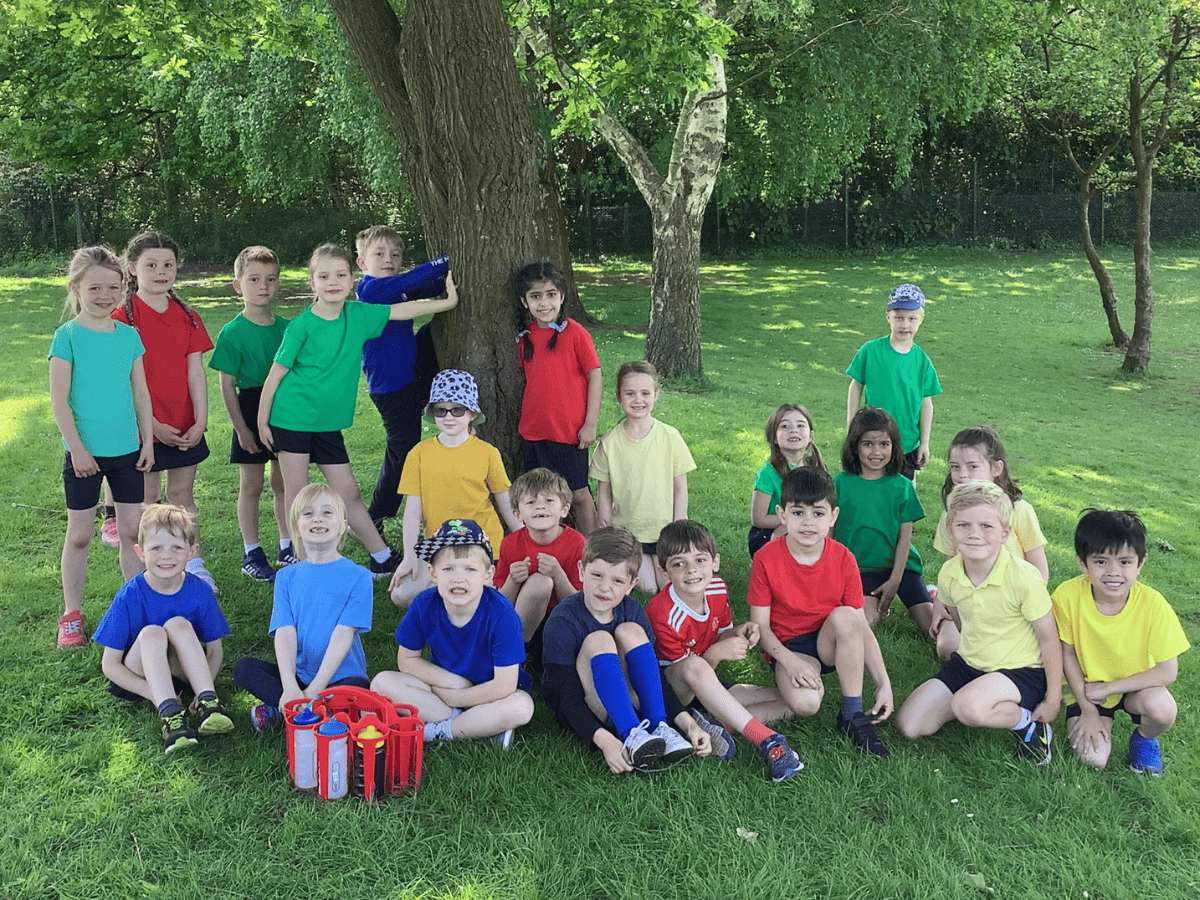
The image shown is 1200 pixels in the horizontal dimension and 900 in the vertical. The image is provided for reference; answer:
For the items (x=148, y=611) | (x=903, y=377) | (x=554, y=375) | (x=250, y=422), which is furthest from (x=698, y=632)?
(x=250, y=422)

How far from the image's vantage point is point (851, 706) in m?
4.04

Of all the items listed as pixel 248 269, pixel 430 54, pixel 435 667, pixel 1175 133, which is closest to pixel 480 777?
pixel 435 667

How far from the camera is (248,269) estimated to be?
5270mm

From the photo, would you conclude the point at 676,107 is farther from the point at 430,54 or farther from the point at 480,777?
the point at 480,777

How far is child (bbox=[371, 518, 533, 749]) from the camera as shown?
3.84 m

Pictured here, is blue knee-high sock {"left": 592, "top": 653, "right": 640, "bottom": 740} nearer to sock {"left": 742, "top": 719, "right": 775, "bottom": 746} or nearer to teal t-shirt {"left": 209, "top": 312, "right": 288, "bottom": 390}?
sock {"left": 742, "top": 719, "right": 775, "bottom": 746}

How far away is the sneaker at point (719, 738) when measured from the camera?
3816mm

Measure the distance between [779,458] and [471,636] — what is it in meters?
2.03

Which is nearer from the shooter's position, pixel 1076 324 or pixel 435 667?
pixel 435 667

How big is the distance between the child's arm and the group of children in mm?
18

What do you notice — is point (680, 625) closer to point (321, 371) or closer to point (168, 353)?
point (321, 371)

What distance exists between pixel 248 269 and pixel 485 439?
5.02 ft

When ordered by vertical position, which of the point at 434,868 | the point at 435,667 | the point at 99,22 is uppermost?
the point at 99,22

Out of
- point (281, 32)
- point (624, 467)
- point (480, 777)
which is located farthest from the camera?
point (281, 32)
